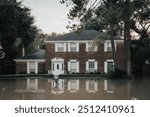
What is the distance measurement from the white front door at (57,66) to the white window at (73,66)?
1.08 metres

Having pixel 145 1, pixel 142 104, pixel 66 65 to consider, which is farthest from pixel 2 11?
pixel 142 104

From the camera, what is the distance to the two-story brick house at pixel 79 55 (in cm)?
4509

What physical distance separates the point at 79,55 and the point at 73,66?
1.77 meters

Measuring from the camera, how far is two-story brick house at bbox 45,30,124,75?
148ft

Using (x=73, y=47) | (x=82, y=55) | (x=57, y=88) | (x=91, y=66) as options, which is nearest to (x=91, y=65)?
(x=91, y=66)

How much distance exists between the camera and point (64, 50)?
4541 cm

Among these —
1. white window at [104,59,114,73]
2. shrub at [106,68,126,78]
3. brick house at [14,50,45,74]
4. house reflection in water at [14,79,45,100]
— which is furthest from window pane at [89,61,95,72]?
house reflection in water at [14,79,45,100]

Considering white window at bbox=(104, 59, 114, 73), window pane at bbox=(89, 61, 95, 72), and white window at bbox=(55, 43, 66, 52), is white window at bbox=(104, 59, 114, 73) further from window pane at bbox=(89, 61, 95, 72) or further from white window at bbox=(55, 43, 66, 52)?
white window at bbox=(55, 43, 66, 52)

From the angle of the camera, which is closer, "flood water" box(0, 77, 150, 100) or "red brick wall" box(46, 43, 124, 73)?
"flood water" box(0, 77, 150, 100)

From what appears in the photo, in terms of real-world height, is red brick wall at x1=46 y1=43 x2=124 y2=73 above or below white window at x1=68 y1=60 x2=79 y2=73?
above

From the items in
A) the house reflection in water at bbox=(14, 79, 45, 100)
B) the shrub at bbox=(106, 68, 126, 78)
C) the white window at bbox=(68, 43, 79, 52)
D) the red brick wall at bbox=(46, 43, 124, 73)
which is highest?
the white window at bbox=(68, 43, 79, 52)

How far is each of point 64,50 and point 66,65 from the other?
2.14 m

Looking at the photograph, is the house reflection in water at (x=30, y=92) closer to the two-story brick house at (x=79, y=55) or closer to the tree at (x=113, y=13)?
the tree at (x=113, y=13)

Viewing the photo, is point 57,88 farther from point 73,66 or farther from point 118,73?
point 73,66
